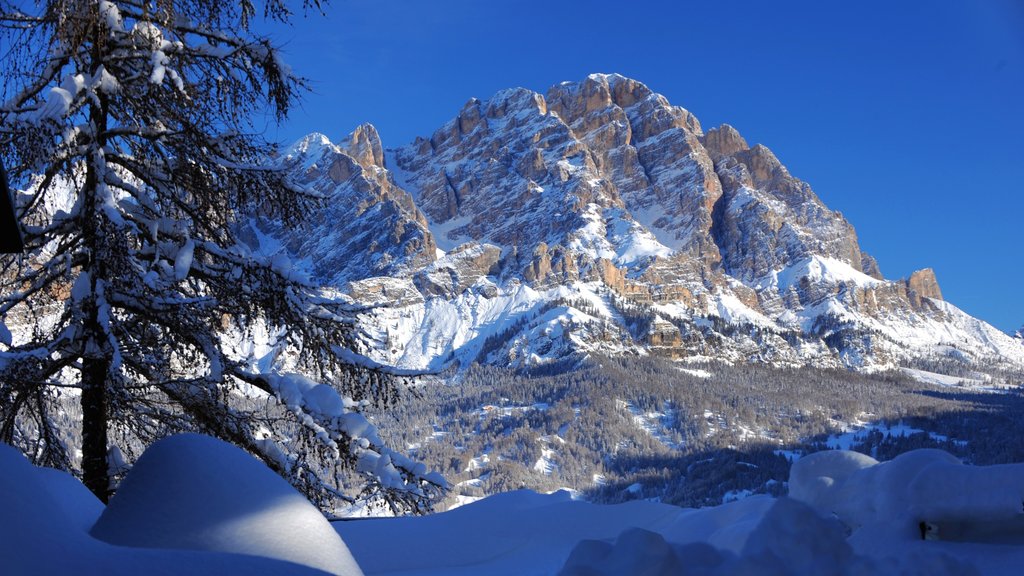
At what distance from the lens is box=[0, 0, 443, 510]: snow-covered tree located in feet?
10.4

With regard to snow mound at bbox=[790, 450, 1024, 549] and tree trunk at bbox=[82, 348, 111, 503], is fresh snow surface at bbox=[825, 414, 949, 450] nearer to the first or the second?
snow mound at bbox=[790, 450, 1024, 549]

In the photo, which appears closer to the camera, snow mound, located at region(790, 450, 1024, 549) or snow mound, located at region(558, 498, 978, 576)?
snow mound, located at region(558, 498, 978, 576)

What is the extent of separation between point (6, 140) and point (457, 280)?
174405mm

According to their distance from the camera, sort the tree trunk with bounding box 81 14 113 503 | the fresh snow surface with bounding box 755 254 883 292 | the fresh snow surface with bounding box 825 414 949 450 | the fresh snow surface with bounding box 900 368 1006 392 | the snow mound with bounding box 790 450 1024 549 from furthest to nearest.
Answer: the fresh snow surface with bounding box 755 254 883 292
the fresh snow surface with bounding box 900 368 1006 392
the fresh snow surface with bounding box 825 414 949 450
the tree trunk with bounding box 81 14 113 503
the snow mound with bounding box 790 450 1024 549

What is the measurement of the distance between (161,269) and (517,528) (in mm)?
2060

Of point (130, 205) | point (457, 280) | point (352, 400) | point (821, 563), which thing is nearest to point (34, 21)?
point (130, 205)

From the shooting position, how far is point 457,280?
177 metres

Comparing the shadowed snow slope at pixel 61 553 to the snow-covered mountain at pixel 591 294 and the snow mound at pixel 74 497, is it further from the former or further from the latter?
the snow-covered mountain at pixel 591 294

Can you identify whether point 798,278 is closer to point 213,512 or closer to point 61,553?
point 213,512

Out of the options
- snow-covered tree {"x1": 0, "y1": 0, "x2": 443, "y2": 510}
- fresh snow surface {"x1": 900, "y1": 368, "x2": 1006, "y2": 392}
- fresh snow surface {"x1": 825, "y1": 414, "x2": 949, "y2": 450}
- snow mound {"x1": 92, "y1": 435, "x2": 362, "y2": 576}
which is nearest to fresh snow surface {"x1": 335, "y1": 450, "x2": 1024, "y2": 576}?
snow mound {"x1": 92, "y1": 435, "x2": 362, "y2": 576}

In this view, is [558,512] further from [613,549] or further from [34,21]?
[34,21]

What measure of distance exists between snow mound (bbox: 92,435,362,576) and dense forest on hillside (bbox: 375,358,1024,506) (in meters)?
50.2

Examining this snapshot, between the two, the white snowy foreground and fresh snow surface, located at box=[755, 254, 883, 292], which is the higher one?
fresh snow surface, located at box=[755, 254, 883, 292]

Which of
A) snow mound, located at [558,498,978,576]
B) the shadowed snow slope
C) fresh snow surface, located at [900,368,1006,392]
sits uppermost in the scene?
fresh snow surface, located at [900,368,1006,392]
